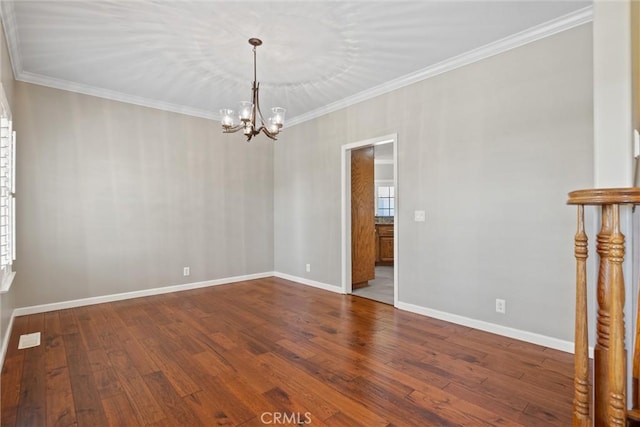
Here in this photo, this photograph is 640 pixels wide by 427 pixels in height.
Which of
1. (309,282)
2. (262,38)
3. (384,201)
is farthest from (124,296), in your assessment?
(384,201)

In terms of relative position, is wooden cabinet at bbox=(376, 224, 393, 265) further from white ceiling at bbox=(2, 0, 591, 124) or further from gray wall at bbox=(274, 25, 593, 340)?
white ceiling at bbox=(2, 0, 591, 124)

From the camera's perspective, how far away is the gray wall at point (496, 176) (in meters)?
2.68

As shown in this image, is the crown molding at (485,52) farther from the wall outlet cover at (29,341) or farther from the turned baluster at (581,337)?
the wall outlet cover at (29,341)

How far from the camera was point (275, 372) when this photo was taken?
→ 2.38m

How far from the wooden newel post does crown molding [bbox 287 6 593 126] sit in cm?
229

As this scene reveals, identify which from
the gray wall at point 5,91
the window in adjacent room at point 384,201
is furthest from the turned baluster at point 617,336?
the window in adjacent room at point 384,201

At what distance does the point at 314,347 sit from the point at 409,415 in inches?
43.6

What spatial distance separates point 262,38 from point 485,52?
215 centimetres

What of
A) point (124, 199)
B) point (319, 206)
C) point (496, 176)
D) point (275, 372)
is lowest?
point (275, 372)

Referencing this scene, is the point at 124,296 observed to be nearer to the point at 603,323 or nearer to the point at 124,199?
the point at 124,199

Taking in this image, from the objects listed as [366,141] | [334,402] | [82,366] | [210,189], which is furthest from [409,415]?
[210,189]

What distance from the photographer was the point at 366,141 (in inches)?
170

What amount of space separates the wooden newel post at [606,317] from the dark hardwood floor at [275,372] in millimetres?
708

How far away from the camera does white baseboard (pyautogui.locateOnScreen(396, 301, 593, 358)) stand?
2705 mm
